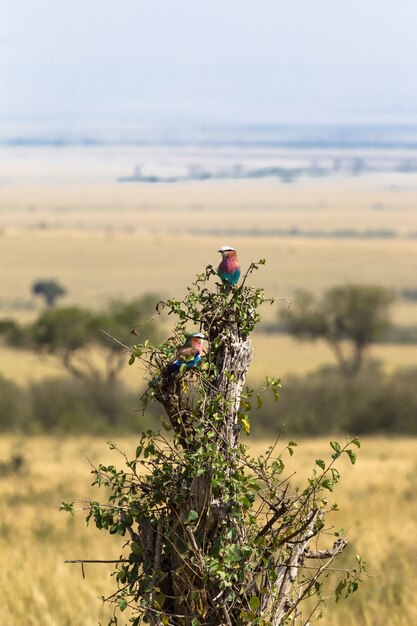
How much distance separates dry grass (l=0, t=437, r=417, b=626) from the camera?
32.1 ft

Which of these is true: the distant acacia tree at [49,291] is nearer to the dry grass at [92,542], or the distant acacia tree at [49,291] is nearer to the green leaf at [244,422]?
the dry grass at [92,542]

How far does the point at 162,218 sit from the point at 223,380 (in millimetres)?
110350

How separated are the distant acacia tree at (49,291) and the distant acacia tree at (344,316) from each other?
3314cm

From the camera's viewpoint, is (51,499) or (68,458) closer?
→ (51,499)

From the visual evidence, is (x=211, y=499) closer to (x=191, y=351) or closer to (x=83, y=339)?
(x=191, y=351)

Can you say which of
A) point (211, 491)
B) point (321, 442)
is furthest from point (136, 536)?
point (321, 442)

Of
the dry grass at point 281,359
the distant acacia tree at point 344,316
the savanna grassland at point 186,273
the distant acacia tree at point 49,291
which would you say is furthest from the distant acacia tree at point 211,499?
the distant acacia tree at point 49,291

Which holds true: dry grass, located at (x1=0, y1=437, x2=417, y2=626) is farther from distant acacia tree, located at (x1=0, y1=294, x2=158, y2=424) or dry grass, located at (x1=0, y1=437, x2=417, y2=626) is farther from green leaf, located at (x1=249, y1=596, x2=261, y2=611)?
distant acacia tree, located at (x1=0, y1=294, x2=158, y2=424)

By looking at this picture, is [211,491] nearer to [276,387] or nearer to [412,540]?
[276,387]

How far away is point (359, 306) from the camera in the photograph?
66188 mm

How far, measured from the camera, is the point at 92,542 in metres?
16.7

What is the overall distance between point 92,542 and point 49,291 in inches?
3254

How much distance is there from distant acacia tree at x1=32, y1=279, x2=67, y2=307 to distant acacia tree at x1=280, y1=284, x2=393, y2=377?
3314 centimetres

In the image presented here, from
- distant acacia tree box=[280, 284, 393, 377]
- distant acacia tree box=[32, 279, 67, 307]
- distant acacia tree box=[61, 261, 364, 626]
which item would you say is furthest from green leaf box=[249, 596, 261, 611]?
distant acacia tree box=[32, 279, 67, 307]
